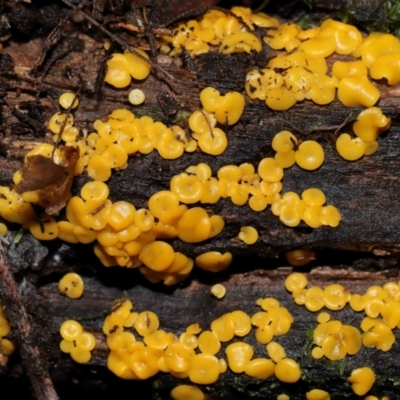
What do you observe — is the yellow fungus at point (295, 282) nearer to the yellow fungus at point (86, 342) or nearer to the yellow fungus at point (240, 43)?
the yellow fungus at point (86, 342)

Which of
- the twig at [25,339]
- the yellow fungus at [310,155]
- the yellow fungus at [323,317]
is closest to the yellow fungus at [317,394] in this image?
the yellow fungus at [323,317]

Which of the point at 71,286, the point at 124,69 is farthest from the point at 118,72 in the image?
the point at 71,286

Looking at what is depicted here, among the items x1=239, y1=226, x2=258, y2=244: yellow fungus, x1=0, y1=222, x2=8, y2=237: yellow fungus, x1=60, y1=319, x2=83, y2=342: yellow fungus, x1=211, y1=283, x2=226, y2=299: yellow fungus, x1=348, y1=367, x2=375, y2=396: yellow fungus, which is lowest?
x1=60, y1=319, x2=83, y2=342: yellow fungus

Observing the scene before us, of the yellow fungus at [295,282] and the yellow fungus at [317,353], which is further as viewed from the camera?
the yellow fungus at [295,282]

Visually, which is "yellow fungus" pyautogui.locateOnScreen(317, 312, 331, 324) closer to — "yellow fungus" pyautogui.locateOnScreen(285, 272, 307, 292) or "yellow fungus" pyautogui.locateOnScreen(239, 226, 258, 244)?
"yellow fungus" pyautogui.locateOnScreen(285, 272, 307, 292)

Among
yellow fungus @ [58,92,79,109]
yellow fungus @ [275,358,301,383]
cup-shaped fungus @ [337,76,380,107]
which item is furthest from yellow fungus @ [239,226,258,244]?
yellow fungus @ [58,92,79,109]

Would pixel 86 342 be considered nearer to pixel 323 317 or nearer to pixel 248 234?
pixel 248 234
